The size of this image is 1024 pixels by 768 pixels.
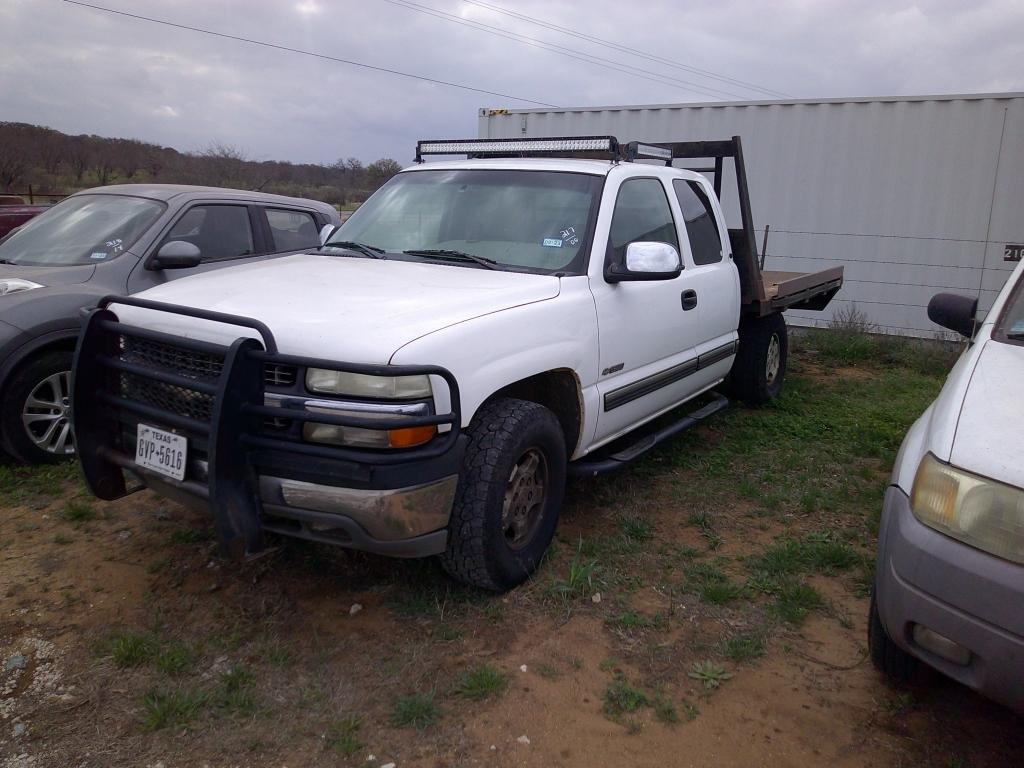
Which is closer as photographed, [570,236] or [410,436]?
[410,436]

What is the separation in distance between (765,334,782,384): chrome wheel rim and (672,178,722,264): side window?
55.4 inches

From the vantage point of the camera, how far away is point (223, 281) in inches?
144

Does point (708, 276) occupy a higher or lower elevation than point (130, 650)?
higher

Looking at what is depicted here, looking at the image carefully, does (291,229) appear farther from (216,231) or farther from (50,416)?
(50,416)

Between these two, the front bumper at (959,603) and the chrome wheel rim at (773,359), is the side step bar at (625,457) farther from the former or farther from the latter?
the front bumper at (959,603)

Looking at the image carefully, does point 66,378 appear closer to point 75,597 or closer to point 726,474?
point 75,597

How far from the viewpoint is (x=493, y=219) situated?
4.23 meters

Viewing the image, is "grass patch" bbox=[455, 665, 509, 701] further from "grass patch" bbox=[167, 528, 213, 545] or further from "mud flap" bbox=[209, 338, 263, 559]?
"grass patch" bbox=[167, 528, 213, 545]

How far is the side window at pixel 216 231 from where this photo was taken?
5.62m

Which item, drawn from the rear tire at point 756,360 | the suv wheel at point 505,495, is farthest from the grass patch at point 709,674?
the rear tire at point 756,360

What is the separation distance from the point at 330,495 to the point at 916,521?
192cm

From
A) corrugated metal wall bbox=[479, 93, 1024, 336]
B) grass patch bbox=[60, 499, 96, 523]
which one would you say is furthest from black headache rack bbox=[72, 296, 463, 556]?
corrugated metal wall bbox=[479, 93, 1024, 336]

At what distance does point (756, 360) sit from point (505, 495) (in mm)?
3639

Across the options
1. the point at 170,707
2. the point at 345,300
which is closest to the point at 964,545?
the point at 345,300
